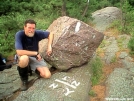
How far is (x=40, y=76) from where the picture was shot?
616cm

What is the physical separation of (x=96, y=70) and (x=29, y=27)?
2524 millimetres

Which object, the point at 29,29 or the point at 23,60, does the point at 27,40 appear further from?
the point at 23,60

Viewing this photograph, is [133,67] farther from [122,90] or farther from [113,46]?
[113,46]

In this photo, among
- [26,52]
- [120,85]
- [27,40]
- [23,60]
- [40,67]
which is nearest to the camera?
[23,60]

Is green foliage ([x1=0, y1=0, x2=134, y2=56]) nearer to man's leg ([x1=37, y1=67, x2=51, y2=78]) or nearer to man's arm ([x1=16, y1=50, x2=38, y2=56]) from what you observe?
man's leg ([x1=37, y1=67, x2=51, y2=78])

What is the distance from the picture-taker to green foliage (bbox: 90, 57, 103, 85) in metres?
6.27

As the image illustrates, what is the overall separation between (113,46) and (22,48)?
4807 mm

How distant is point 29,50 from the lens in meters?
5.78

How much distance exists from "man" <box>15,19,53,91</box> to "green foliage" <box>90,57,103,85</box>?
1306 millimetres

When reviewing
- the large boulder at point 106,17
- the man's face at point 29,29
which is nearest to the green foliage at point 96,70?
the man's face at point 29,29

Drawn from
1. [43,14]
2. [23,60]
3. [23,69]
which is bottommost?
[23,69]

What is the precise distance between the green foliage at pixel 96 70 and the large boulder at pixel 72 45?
1.22 feet

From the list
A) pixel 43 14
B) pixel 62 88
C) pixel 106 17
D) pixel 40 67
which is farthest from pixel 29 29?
pixel 106 17

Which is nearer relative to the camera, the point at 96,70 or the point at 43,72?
the point at 43,72
